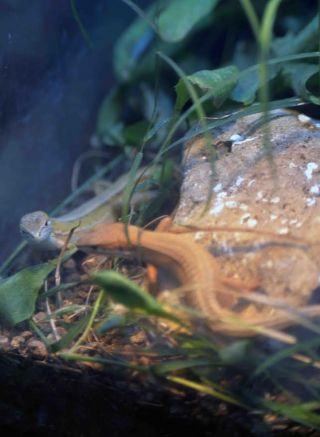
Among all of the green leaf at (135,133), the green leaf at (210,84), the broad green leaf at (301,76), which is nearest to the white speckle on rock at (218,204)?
the green leaf at (210,84)

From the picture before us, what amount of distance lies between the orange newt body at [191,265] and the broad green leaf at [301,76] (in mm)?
1107

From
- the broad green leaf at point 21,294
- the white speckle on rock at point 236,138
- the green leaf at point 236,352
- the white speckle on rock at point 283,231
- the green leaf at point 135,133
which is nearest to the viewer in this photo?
the green leaf at point 236,352

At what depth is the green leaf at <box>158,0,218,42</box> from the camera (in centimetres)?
356

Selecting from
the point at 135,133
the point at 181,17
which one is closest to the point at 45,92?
the point at 135,133

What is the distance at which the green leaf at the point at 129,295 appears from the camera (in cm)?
181

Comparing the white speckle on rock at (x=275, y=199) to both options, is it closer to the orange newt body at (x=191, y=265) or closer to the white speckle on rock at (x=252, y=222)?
the white speckle on rock at (x=252, y=222)

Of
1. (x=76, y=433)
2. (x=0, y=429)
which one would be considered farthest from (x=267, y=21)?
(x=0, y=429)

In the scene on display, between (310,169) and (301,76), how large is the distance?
73cm

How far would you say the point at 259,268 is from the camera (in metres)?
2.17

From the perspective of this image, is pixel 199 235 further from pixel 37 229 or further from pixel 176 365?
pixel 37 229

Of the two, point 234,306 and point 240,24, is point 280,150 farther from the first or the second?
point 240,24

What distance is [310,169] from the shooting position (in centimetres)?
250

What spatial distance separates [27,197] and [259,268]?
5.97ft

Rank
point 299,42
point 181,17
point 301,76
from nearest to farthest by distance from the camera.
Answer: point 301,76 → point 299,42 → point 181,17
